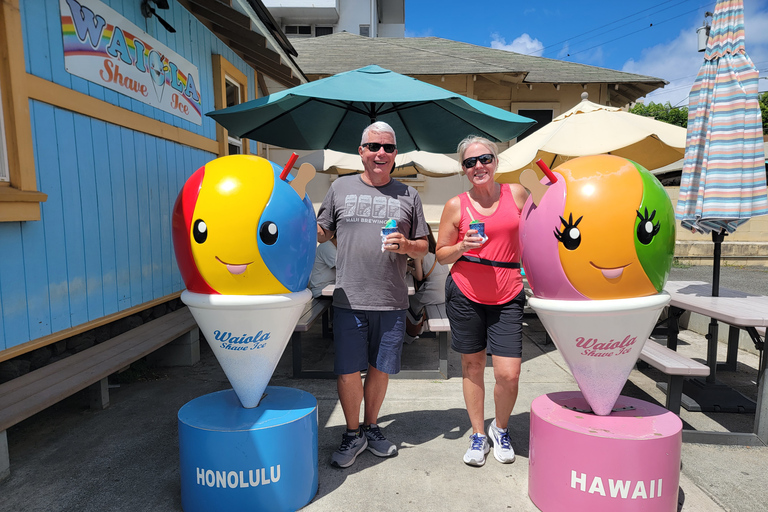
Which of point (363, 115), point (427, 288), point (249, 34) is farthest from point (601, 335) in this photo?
point (249, 34)

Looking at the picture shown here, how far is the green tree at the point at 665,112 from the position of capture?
37.8 meters

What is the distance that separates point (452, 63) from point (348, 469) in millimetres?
8990

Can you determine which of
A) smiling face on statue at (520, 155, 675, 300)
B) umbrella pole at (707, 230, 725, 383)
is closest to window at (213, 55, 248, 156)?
smiling face on statue at (520, 155, 675, 300)

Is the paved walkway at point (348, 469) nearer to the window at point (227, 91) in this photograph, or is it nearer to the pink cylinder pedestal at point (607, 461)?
the pink cylinder pedestal at point (607, 461)

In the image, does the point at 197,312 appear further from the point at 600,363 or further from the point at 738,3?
the point at 738,3

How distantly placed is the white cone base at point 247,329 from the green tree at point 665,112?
41.7m

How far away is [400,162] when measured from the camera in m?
7.47

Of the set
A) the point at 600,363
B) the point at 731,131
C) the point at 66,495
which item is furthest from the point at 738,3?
the point at 66,495

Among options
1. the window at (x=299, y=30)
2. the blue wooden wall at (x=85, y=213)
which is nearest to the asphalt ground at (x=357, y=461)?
the blue wooden wall at (x=85, y=213)

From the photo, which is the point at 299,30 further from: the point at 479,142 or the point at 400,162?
the point at 479,142

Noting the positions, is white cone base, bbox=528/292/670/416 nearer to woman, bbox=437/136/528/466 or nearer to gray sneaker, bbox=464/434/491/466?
woman, bbox=437/136/528/466

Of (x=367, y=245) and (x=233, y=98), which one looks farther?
(x=233, y=98)

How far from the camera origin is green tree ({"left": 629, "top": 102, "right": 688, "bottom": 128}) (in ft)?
124

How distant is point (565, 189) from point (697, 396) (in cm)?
276
